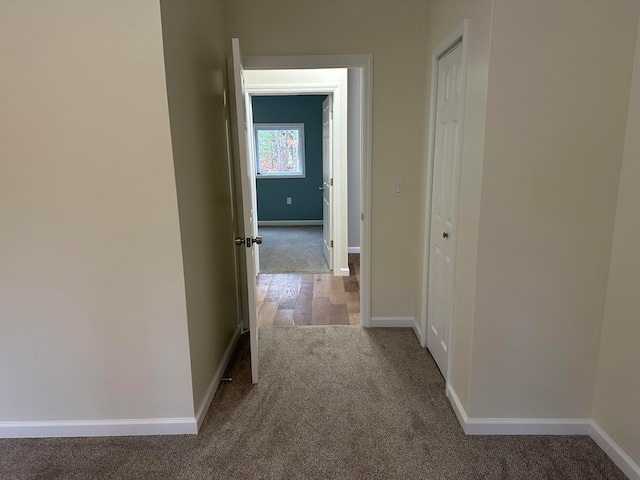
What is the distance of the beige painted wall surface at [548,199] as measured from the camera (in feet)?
5.82

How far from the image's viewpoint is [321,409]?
7.78 feet

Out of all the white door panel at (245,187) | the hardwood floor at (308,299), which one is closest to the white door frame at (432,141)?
the hardwood floor at (308,299)

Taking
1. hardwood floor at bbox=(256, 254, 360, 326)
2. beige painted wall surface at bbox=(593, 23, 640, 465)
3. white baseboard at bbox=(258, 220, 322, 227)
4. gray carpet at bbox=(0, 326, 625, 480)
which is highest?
beige painted wall surface at bbox=(593, 23, 640, 465)

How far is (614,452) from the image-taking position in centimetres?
193

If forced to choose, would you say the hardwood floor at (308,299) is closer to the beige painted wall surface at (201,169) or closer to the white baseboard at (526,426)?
the beige painted wall surface at (201,169)

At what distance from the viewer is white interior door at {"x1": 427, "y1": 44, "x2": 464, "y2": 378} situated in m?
2.36

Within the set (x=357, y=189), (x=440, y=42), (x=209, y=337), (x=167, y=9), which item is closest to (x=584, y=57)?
(x=440, y=42)

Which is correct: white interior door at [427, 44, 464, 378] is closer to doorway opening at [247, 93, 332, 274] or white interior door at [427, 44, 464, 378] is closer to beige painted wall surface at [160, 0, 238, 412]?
beige painted wall surface at [160, 0, 238, 412]

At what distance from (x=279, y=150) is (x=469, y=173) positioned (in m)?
6.36

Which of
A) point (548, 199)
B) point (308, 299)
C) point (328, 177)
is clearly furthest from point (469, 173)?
point (328, 177)

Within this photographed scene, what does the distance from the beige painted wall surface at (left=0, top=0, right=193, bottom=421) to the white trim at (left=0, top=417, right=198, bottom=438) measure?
0.11 ft

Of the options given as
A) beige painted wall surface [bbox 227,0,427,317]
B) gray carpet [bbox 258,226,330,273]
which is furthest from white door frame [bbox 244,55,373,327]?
gray carpet [bbox 258,226,330,273]

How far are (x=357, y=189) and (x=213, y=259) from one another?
11.7 feet

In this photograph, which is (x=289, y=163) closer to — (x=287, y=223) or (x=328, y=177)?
(x=287, y=223)
